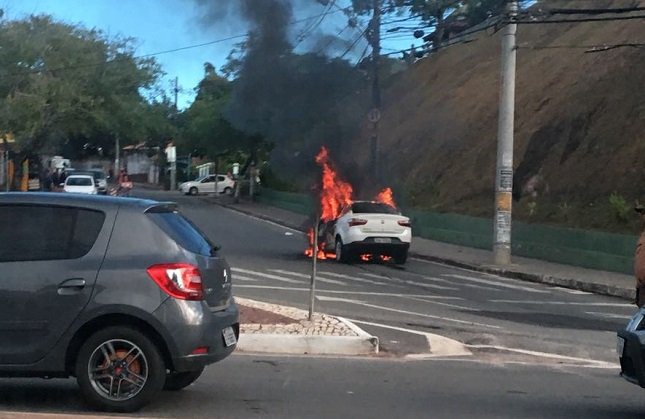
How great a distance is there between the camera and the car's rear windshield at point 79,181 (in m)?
44.8

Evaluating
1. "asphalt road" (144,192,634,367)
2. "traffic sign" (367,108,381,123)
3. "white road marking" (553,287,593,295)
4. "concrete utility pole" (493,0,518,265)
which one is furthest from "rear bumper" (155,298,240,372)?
"traffic sign" (367,108,381,123)

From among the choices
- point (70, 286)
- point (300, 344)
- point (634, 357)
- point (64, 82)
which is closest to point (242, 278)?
point (300, 344)

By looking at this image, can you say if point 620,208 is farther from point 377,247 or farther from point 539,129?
point 539,129

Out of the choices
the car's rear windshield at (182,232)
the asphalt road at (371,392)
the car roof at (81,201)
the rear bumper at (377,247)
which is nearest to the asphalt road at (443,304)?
the rear bumper at (377,247)

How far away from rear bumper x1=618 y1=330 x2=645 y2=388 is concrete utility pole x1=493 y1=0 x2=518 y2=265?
16984 mm

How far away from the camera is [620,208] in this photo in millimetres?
25938

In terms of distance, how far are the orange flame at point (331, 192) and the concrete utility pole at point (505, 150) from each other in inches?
145

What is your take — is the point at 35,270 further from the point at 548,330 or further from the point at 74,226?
the point at 548,330

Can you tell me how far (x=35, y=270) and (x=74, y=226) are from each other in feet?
1.44

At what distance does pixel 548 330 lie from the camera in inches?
571

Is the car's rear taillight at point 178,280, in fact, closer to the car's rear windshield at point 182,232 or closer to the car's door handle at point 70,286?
the car's rear windshield at point 182,232

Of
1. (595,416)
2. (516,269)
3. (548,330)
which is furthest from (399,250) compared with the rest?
(595,416)

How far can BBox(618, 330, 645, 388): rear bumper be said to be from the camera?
773cm

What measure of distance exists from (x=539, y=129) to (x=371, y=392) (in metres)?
27.6
